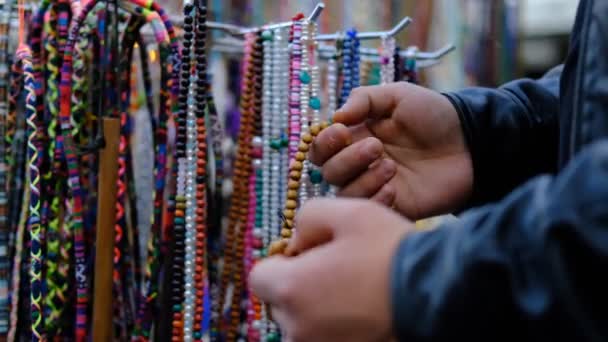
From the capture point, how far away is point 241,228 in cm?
102

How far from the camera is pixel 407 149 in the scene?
2.74ft

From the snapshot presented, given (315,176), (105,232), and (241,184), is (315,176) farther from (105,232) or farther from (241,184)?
(105,232)

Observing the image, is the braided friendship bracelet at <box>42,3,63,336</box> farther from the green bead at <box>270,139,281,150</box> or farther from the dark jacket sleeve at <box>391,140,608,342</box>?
the dark jacket sleeve at <box>391,140,608,342</box>

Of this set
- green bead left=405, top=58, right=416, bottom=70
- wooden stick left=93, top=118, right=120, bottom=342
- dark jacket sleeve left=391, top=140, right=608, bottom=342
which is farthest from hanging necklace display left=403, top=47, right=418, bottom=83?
dark jacket sleeve left=391, top=140, right=608, bottom=342

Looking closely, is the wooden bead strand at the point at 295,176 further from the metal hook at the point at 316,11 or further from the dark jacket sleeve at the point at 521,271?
the dark jacket sleeve at the point at 521,271

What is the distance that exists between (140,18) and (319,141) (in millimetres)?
348

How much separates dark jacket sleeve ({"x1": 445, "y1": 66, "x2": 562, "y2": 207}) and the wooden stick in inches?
17.8

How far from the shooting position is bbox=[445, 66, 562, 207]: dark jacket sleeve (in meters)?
0.85

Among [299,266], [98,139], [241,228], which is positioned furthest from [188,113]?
[299,266]

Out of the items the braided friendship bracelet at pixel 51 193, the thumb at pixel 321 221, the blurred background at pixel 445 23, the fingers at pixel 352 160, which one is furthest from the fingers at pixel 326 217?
the blurred background at pixel 445 23

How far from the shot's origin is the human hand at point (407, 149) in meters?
0.77

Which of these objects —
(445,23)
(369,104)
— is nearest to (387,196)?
(369,104)

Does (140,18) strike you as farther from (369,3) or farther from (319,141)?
(369,3)

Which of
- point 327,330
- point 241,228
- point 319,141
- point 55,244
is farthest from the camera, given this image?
point 241,228
